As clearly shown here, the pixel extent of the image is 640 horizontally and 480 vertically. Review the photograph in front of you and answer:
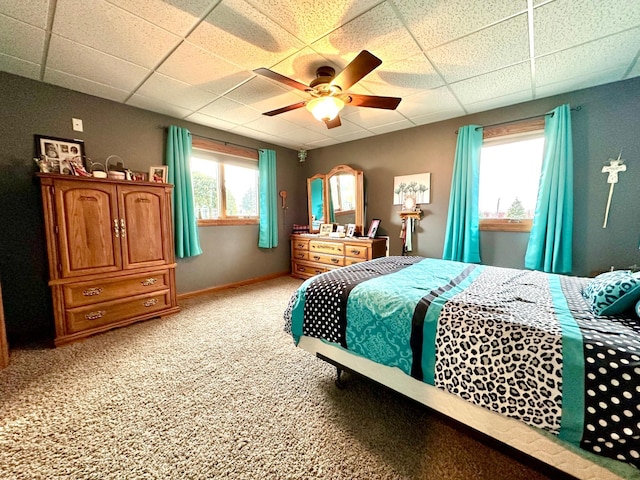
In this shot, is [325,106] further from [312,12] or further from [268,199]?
[268,199]

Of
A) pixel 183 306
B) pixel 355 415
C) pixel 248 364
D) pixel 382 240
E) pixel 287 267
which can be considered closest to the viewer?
pixel 355 415

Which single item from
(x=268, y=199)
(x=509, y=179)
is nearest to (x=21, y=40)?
(x=268, y=199)

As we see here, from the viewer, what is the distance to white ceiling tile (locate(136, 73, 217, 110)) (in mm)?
2377

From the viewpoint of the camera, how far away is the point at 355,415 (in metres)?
1.48

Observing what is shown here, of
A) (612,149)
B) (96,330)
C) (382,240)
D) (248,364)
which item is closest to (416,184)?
(382,240)

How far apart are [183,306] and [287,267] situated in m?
2.12

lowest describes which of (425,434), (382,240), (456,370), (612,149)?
(425,434)

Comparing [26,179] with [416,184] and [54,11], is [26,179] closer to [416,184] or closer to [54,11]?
[54,11]

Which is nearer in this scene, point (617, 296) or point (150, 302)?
point (617, 296)

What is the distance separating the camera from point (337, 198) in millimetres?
4418

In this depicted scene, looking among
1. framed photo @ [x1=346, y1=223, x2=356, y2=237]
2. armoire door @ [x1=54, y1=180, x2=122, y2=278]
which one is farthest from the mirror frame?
armoire door @ [x1=54, y1=180, x2=122, y2=278]

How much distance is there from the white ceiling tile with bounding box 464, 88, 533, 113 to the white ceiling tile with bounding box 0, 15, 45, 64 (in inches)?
155

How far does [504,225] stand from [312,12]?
120 inches

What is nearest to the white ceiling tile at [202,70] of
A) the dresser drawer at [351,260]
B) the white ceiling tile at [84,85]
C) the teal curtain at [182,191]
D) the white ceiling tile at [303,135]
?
the white ceiling tile at [84,85]
